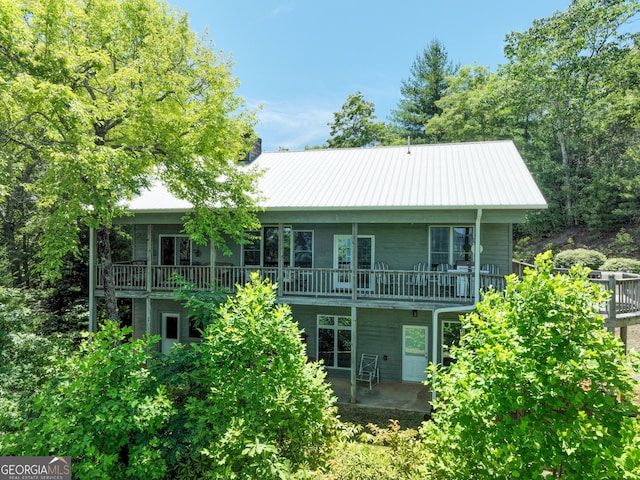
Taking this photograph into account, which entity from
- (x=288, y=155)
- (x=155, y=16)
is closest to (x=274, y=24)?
(x=288, y=155)

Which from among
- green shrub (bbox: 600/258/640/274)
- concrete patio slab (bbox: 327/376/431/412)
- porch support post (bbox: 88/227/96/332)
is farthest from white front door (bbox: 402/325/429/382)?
green shrub (bbox: 600/258/640/274)

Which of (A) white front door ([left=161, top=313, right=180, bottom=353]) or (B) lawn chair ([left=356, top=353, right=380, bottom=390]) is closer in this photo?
(B) lawn chair ([left=356, top=353, right=380, bottom=390])

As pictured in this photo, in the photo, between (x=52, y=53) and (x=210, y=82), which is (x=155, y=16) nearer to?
(x=210, y=82)

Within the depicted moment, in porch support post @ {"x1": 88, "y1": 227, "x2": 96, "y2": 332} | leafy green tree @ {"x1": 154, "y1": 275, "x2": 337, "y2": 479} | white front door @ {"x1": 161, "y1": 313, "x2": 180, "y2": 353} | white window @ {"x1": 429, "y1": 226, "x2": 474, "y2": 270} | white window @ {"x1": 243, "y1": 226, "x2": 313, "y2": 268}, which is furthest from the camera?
white front door @ {"x1": 161, "y1": 313, "x2": 180, "y2": 353}

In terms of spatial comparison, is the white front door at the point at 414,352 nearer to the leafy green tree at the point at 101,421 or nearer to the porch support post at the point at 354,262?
the porch support post at the point at 354,262

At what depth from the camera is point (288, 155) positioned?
1772 centimetres

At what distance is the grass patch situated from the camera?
34.0 ft

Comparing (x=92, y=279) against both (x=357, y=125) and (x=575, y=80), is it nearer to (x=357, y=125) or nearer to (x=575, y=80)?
(x=357, y=125)

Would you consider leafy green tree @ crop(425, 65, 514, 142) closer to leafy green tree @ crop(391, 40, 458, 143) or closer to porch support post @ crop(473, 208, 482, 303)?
leafy green tree @ crop(391, 40, 458, 143)

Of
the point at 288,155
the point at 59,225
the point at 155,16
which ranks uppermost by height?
the point at 155,16

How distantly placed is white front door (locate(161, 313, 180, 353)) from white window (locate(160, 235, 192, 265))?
2242 millimetres

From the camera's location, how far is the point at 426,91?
40938 mm

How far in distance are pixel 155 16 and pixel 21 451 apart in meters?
12.6

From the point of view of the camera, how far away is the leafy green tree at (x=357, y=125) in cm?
3841
